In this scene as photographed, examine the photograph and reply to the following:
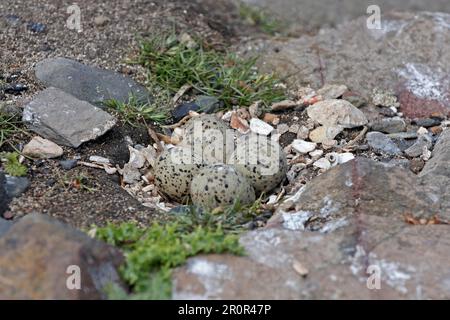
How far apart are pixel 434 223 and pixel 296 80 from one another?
216cm

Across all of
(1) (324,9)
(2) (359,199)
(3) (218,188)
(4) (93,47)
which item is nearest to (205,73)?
(4) (93,47)

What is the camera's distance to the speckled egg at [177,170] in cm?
467

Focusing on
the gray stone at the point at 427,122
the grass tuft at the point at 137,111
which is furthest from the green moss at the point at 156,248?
the gray stone at the point at 427,122

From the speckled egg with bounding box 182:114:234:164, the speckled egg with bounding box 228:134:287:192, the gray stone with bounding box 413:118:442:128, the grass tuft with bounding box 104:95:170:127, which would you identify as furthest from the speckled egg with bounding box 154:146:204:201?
the gray stone with bounding box 413:118:442:128

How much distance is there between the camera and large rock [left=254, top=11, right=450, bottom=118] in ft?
19.7

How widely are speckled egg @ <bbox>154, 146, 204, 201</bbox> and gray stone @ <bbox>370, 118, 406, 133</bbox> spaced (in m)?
1.51

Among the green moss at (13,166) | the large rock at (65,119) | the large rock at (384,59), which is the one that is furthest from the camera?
the large rock at (384,59)

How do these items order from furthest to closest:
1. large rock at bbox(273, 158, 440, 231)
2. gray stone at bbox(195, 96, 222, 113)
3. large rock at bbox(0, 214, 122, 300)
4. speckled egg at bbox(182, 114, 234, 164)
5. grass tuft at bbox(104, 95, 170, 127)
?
gray stone at bbox(195, 96, 222, 113)
grass tuft at bbox(104, 95, 170, 127)
speckled egg at bbox(182, 114, 234, 164)
large rock at bbox(273, 158, 440, 231)
large rock at bbox(0, 214, 122, 300)

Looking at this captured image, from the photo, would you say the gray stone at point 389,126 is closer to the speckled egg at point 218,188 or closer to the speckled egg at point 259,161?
the speckled egg at point 259,161

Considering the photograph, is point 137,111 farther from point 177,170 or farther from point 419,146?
point 419,146

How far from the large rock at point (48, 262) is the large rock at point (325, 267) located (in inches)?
14.8

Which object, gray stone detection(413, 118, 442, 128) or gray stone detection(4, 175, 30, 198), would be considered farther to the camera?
gray stone detection(413, 118, 442, 128)

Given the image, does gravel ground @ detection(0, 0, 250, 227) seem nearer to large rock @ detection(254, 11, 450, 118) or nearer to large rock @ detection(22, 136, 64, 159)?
large rock @ detection(22, 136, 64, 159)
